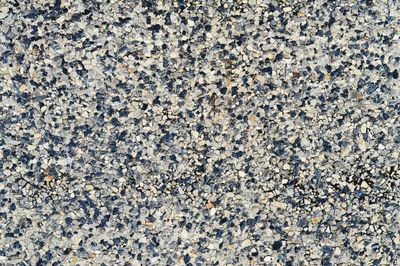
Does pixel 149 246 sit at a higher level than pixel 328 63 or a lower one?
lower

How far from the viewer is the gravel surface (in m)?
3.17

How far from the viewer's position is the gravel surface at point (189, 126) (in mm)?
3172

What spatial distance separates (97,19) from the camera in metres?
3.18

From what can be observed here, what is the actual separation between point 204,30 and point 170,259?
0.95 m

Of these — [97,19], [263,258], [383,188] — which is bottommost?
[263,258]

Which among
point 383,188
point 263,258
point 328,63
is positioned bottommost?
point 263,258

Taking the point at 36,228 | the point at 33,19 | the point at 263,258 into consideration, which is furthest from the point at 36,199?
the point at 263,258

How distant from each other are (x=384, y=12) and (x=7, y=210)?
5.74 ft

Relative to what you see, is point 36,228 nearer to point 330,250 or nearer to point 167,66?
point 167,66

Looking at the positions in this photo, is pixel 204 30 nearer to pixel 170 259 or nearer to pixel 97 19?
pixel 97 19

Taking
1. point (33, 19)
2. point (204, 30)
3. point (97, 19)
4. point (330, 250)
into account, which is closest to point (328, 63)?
point (204, 30)

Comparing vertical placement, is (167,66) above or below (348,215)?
above

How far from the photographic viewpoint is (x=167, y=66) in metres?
3.18

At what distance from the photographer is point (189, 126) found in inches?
125
